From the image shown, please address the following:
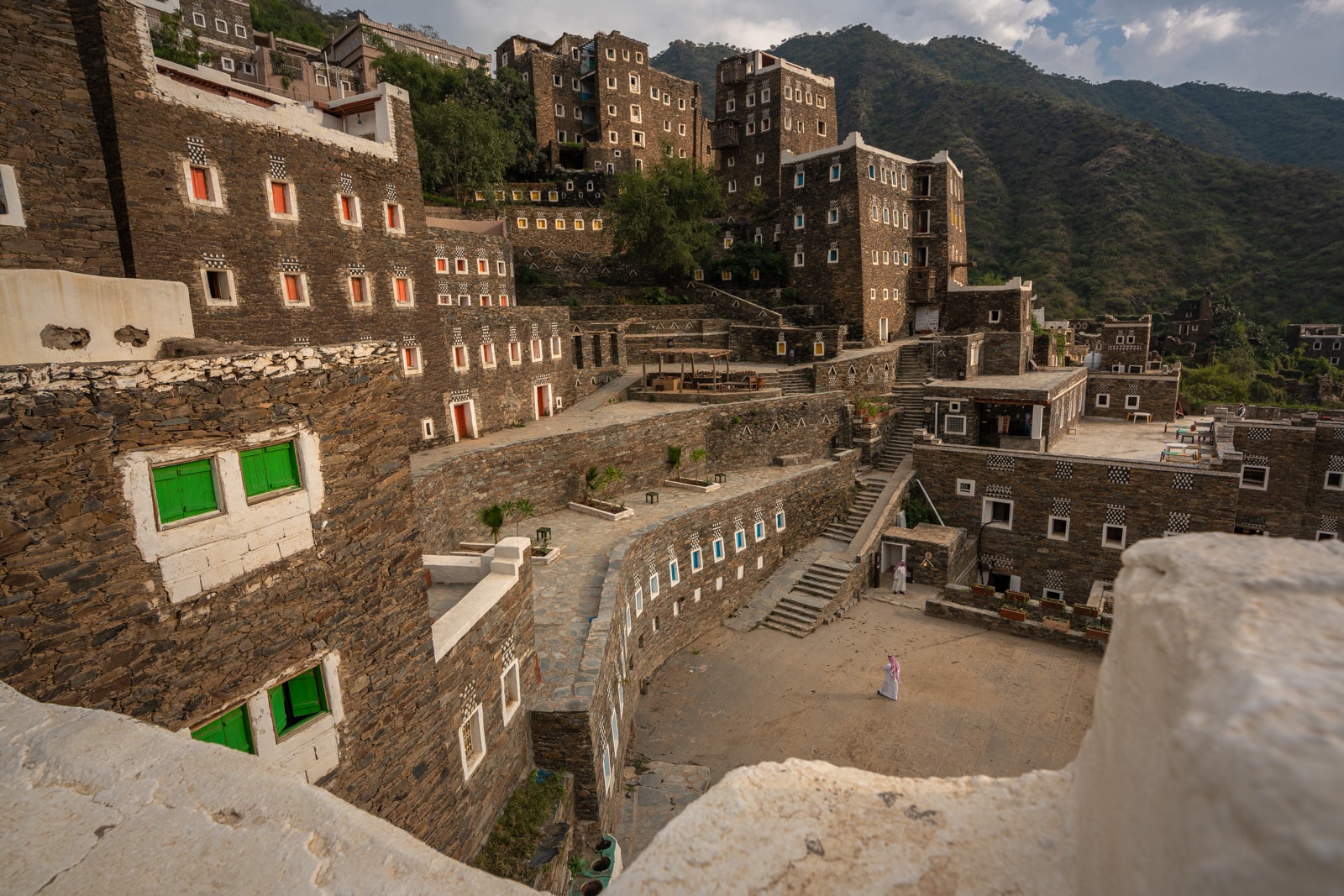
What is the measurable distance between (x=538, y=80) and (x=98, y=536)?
2193 inches

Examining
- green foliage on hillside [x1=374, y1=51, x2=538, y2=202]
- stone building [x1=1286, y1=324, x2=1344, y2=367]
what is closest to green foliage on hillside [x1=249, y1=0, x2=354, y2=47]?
green foliage on hillside [x1=374, y1=51, x2=538, y2=202]

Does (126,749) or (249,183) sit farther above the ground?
(249,183)

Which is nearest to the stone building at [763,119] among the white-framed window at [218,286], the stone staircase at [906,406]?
the stone staircase at [906,406]

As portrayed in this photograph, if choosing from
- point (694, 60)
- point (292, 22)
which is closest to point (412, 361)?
point (292, 22)

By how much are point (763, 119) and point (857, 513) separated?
31.8 m

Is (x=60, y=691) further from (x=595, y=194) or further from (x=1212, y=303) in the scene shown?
(x=1212, y=303)

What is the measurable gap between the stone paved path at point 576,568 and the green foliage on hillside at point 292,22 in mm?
64501

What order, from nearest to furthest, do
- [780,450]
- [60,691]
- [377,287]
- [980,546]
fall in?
[60,691] < [377,287] < [980,546] < [780,450]

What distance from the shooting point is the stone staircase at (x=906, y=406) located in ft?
87.0

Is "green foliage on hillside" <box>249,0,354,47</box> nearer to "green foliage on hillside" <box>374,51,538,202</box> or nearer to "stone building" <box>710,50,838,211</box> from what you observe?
"green foliage on hillside" <box>374,51,538,202</box>

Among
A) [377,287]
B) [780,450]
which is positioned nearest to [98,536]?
[377,287]

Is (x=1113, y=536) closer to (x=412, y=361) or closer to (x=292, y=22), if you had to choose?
(x=412, y=361)

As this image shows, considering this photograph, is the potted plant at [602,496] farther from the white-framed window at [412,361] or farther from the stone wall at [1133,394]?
the stone wall at [1133,394]

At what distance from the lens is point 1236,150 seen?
355ft
